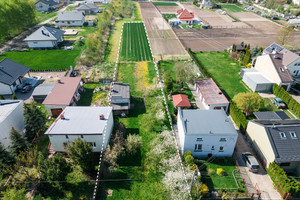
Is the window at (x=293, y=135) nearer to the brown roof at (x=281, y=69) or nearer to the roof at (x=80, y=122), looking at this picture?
the brown roof at (x=281, y=69)

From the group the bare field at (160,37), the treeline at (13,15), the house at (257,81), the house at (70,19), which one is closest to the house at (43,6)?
the treeline at (13,15)

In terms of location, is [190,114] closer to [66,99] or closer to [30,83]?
[66,99]

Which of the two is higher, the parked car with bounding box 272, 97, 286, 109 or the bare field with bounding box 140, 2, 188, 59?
the bare field with bounding box 140, 2, 188, 59

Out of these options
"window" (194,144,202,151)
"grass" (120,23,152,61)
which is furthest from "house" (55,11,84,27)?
"window" (194,144,202,151)

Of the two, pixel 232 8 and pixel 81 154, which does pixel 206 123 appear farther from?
pixel 232 8

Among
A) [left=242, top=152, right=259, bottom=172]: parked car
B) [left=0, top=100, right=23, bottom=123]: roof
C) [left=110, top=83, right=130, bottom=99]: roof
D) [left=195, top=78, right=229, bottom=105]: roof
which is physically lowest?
[left=242, top=152, right=259, bottom=172]: parked car

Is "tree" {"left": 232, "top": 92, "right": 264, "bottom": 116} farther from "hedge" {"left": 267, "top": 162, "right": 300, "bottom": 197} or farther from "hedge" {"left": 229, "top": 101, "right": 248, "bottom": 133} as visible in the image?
"hedge" {"left": 267, "top": 162, "right": 300, "bottom": 197}

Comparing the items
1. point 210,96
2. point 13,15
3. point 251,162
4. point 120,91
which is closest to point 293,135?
point 251,162
